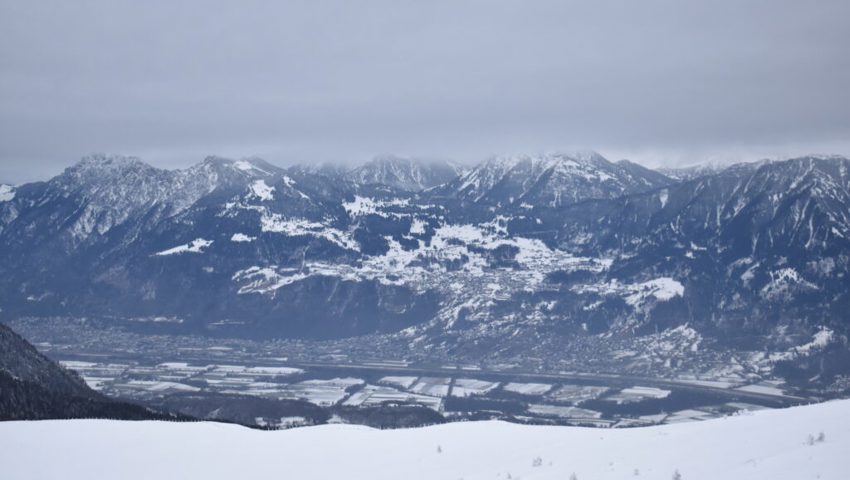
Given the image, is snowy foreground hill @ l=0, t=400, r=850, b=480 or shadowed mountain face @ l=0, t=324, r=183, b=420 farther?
shadowed mountain face @ l=0, t=324, r=183, b=420

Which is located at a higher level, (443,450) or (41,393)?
(443,450)

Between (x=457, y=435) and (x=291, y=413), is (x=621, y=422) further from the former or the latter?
(x=457, y=435)

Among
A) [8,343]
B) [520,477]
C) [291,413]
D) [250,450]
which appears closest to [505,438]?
[520,477]

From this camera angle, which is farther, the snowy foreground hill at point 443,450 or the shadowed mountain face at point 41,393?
the shadowed mountain face at point 41,393

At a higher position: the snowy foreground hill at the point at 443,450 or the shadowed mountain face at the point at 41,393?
the snowy foreground hill at the point at 443,450

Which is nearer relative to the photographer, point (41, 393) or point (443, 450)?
point (443, 450)
